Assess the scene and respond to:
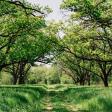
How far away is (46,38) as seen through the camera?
40.0m

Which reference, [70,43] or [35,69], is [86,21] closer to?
[70,43]

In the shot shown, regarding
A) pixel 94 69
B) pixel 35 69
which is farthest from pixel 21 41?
pixel 35 69

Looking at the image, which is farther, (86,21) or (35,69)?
(35,69)

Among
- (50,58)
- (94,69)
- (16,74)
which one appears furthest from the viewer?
(16,74)

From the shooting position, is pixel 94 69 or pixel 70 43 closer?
pixel 70 43

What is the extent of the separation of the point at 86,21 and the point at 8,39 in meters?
16.7

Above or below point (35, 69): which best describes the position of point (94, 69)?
below

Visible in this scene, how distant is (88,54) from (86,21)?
13.1 metres

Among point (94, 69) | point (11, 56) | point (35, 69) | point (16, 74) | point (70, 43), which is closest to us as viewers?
point (70, 43)

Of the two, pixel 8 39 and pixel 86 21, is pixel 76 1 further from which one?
pixel 8 39

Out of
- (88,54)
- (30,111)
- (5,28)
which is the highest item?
(5,28)

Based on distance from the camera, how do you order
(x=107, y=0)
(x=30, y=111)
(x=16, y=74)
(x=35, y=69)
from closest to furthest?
(x=30, y=111)
(x=107, y=0)
(x=16, y=74)
(x=35, y=69)

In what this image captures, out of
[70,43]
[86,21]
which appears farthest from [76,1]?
[70,43]

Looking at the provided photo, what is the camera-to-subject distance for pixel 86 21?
26.5 metres
